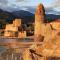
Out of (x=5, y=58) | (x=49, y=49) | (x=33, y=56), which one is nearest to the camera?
(x=49, y=49)

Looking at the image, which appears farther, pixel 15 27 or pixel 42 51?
pixel 15 27

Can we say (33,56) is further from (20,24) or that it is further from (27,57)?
(20,24)

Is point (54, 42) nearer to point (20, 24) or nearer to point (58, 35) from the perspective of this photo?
point (58, 35)

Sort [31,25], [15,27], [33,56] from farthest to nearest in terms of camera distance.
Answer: [15,27], [31,25], [33,56]

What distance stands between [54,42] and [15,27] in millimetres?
10860

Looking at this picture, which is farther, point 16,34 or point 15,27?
point 15,27

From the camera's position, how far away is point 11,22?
12.8m

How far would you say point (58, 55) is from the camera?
1111 millimetres

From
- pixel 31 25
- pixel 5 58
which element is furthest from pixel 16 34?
pixel 5 58

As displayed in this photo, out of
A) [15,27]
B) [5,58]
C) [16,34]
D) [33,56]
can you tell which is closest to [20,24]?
[15,27]

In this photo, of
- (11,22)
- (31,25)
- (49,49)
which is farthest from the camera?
(11,22)

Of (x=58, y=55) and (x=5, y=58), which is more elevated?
(x=58, y=55)

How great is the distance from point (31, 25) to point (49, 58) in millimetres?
9825

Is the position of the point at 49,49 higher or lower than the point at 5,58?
higher
